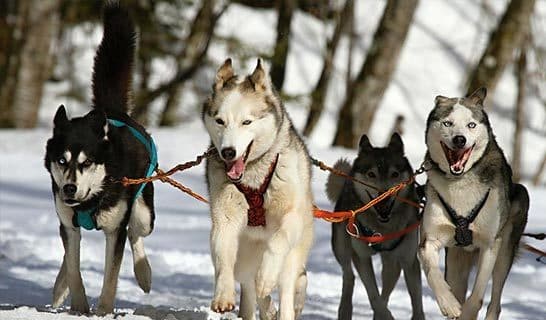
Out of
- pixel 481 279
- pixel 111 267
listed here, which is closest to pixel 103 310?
pixel 111 267

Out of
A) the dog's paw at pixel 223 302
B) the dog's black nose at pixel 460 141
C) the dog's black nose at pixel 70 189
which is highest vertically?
the dog's black nose at pixel 460 141

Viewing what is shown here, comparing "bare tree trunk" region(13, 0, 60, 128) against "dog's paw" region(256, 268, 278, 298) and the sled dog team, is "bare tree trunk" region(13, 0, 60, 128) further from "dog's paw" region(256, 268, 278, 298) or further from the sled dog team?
"dog's paw" region(256, 268, 278, 298)

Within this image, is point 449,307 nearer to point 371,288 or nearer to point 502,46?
point 371,288

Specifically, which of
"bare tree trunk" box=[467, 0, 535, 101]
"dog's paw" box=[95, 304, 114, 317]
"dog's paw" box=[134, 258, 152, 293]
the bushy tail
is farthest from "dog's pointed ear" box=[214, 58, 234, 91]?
"bare tree trunk" box=[467, 0, 535, 101]

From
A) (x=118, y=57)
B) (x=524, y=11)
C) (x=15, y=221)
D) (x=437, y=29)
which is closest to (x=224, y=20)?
(x=437, y=29)

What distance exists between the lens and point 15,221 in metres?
11.2

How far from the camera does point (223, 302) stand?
16.1 ft

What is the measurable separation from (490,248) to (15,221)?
6796 millimetres

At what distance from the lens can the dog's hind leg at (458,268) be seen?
6.14 metres

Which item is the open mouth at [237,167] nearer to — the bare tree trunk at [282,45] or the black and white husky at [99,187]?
the black and white husky at [99,187]

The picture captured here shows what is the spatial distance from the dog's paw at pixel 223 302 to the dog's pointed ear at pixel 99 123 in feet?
3.94

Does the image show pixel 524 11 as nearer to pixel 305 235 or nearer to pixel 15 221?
pixel 15 221

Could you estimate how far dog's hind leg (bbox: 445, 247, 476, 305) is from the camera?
6.14m

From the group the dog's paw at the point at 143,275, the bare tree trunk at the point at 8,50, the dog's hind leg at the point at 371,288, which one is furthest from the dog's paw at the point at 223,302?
the bare tree trunk at the point at 8,50
